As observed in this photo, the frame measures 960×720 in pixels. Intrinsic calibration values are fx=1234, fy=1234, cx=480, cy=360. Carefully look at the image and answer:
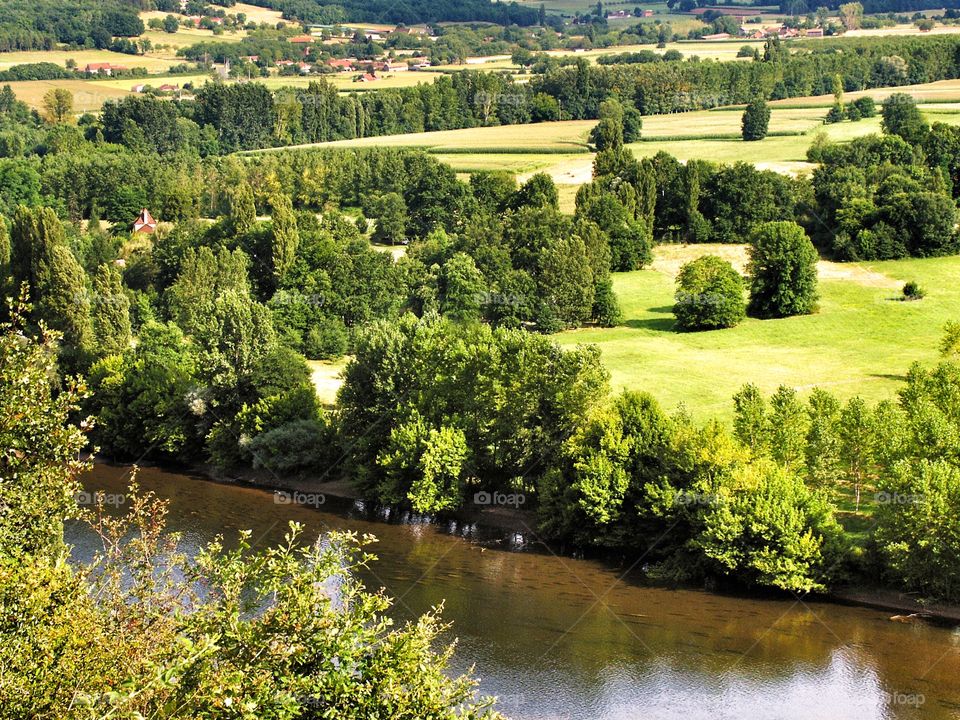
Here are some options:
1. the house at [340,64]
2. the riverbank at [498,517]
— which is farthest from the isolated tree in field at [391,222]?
the house at [340,64]

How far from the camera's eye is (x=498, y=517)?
51594mm

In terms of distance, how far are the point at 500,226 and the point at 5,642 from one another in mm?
68450

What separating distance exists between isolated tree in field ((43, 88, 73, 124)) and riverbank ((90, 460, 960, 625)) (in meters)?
92.5

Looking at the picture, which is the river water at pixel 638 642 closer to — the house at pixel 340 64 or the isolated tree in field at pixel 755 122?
the isolated tree in field at pixel 755 122

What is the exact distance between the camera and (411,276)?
8119 cm

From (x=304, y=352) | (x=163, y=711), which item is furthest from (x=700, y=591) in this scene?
(x=304, y=352)

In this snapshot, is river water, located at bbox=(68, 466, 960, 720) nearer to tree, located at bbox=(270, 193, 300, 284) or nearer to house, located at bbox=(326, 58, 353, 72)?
tree, located at bbox=(270, 193, 300, 284)

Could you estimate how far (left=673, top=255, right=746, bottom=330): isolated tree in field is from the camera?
76438 mm

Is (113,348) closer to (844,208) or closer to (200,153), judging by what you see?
(844,208)

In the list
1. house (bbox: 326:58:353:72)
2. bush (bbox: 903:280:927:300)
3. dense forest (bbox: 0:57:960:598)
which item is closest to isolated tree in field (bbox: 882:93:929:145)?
dense forest (bbox: 0:57:960:598)

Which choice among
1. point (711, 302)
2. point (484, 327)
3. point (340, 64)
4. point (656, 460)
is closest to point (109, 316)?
point (484, 327)

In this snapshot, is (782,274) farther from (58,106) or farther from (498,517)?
(58,106)

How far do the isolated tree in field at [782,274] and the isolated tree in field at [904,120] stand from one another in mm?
33927

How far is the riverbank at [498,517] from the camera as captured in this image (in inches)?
1615
